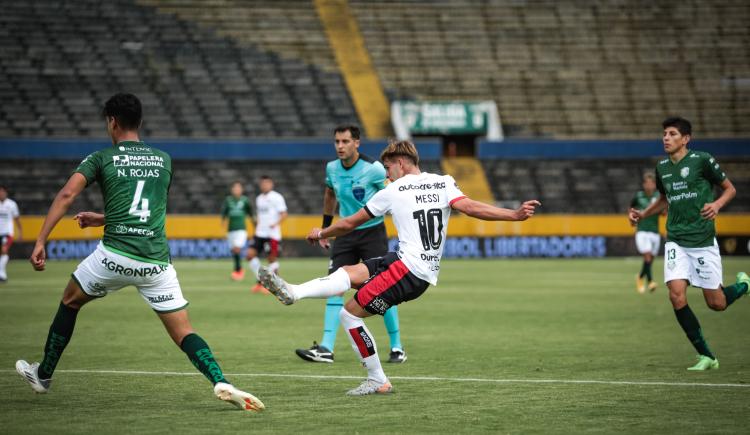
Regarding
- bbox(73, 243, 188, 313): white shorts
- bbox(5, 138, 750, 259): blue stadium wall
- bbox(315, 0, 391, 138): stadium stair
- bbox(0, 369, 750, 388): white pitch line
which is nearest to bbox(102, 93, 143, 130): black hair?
bbox(73, 243, 188, 313): white shorts

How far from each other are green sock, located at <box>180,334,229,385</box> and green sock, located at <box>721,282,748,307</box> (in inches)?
232

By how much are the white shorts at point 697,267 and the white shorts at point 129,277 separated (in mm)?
5378

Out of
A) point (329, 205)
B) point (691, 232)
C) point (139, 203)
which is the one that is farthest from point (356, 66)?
point (139, 203)

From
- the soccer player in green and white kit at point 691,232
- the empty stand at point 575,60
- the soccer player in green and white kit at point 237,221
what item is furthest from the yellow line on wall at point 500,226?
the soccer player in green and white kit at point 691,232

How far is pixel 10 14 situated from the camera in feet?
154

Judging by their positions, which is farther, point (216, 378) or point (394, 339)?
point (394, 339)

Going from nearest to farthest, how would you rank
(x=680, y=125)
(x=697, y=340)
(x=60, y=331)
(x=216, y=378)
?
(x=216, y=378), (x=60, y=331), (x=697, y=340), (x=680, y=125)

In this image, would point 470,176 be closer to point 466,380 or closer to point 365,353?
point 466,380

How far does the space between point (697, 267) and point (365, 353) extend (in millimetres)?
3992

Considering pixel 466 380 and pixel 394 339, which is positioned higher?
pixel 394 339

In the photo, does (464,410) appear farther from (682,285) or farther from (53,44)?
(53,44)

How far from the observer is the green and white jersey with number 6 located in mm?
8047

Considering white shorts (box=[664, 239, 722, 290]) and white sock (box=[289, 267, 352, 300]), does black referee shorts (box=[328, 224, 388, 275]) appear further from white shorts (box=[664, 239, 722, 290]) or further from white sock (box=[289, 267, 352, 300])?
white shorts (box=[664, 239, 722, 290])

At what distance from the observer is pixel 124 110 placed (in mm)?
8117
